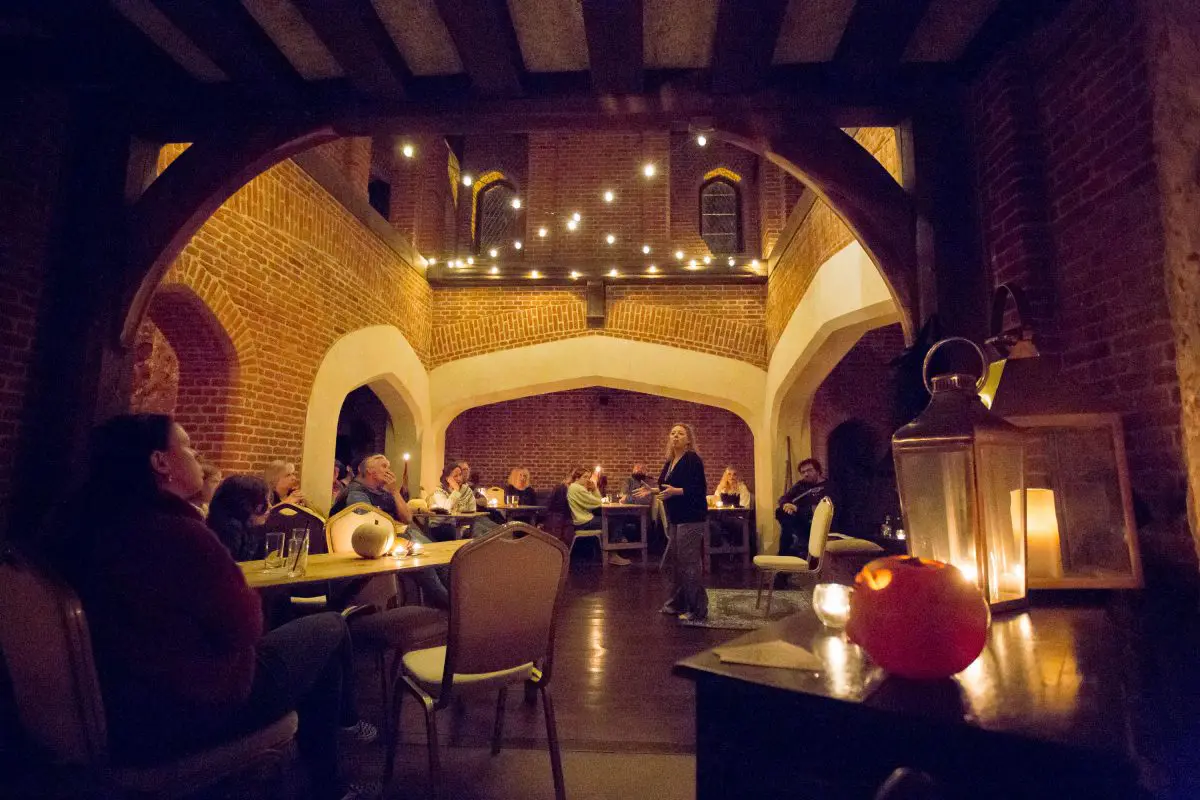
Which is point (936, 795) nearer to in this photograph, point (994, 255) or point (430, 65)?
point (994, 255)

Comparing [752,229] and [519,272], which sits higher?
[752,229]

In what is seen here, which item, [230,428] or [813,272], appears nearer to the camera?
[230,428]

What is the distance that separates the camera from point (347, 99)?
114 inches

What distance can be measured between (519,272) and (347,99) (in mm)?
4852

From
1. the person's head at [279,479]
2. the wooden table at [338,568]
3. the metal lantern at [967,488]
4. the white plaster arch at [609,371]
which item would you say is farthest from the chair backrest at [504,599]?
the white plaster arch at [609,371]

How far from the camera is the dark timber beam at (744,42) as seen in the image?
7.52ft

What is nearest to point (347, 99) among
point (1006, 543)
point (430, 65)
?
point (430, 65)

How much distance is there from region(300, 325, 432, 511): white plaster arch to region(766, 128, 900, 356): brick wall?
4214 mm

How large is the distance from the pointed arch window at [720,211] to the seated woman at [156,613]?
31.5 feet

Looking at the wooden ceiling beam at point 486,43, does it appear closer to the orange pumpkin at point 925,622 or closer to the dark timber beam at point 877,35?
the dark timber beam at point 877,35

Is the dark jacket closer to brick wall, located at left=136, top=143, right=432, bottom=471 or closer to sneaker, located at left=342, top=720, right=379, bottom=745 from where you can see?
sneaker, located at left=342, top=720, right=379, bottom=745

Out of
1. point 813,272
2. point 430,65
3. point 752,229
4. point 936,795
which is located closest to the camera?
point 936,795

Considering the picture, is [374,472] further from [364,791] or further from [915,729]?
[915,729]

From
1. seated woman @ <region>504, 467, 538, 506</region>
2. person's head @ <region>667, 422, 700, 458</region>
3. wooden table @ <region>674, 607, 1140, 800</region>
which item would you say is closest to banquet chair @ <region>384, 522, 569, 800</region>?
wooden table @ <region>674, 607, 1140, 800</region>
